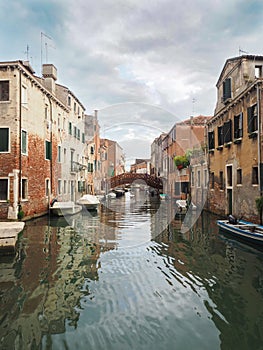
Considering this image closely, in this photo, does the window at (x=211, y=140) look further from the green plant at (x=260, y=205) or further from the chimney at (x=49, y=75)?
the chimney at (x=49, y=75)

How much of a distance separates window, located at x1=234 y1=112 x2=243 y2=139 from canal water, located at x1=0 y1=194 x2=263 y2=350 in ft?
16.8

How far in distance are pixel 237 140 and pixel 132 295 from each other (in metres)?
9.58

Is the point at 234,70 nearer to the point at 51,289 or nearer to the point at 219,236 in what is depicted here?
the point at 219,236

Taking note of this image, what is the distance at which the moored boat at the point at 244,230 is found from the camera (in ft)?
30.0

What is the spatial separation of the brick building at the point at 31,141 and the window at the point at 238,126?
9526mm

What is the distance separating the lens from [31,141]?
50.0 ft

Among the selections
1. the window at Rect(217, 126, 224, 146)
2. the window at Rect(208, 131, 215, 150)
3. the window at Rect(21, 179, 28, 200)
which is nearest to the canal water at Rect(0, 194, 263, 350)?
the window at Rect(21, 179, 28, 200)

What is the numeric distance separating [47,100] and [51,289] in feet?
45.7

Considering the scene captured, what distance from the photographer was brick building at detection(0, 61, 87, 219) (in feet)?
44.3

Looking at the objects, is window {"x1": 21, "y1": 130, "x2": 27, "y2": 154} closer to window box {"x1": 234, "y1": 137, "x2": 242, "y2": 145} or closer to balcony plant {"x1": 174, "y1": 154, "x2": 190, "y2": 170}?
window box {"x1": 234, "y1": 137, "x2": 242, "y2": 145}

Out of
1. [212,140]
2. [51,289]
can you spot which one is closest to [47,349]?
[51,289]

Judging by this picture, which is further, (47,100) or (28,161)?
(47,100)

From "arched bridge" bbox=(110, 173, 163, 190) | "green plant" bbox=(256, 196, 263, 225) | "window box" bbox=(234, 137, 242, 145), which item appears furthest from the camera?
"arched bridge" bbox=(110, 173, 163, 190)

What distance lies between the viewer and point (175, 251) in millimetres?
8961
